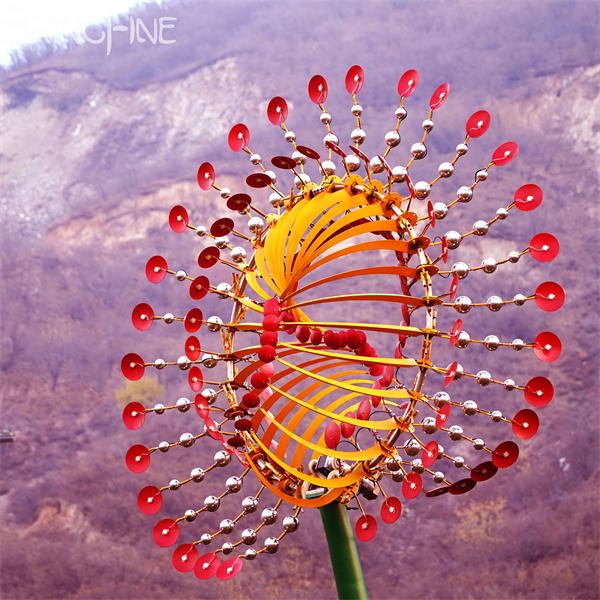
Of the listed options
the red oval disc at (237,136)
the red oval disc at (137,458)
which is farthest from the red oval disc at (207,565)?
the red oval disc at (237,136)

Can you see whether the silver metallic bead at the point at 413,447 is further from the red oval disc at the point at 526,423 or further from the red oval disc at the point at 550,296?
the red oval disc at the point at 550,296

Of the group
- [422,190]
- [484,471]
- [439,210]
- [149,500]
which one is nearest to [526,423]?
[484,471]

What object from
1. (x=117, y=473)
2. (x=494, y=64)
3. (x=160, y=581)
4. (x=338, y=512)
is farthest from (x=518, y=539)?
(x=494, y=64)

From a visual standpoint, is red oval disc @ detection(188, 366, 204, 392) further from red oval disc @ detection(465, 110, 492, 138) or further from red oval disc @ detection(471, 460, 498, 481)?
red oval disc @ detection(465, 110, 492, 138)

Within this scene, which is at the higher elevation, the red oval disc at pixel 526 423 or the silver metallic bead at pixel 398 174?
the silver metallic bead at pixel 398 174

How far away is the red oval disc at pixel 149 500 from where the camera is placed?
3939 millimetres

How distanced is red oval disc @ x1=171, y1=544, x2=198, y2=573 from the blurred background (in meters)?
6.42

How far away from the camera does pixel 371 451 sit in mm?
3635

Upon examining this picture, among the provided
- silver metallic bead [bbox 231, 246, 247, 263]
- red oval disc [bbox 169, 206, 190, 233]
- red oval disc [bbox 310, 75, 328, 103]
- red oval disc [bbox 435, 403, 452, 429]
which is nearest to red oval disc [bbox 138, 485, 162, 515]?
silver metallic bead [bbox 231, 246, 247, 263]

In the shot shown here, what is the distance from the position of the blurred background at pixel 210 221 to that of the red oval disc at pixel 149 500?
21.1 ft

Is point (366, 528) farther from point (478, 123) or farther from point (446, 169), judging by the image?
point (478, 123)

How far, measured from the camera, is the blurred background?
33.0 ft

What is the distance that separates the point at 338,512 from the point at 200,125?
12.3m

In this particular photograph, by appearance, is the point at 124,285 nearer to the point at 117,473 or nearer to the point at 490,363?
the point at 117,473
